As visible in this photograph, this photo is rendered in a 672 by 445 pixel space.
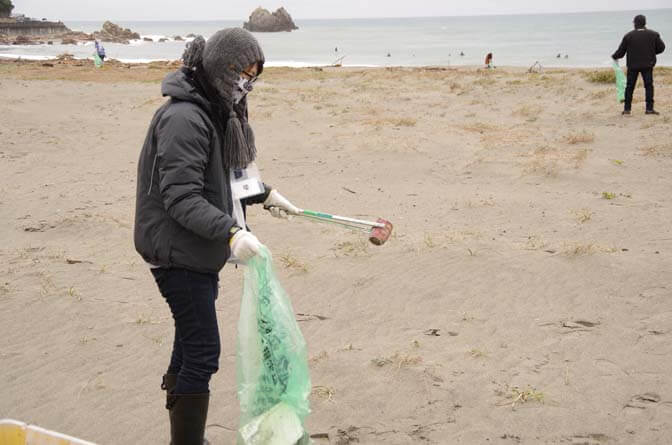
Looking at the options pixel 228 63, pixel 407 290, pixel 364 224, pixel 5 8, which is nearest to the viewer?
pixel 228 63

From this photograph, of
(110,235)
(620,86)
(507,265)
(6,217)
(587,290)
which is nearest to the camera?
(587,290)

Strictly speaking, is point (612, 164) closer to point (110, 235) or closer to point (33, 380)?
point (110, 235)

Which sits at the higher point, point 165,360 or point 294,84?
point 294,84

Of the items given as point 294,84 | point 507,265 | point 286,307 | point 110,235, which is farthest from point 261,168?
point 294,84

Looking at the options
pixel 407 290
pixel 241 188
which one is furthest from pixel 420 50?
pixel 241 188

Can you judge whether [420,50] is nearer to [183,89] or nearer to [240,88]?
[240,88]

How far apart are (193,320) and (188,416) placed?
383mm

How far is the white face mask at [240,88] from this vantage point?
238 centimetres

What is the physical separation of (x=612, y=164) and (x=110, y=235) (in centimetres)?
572

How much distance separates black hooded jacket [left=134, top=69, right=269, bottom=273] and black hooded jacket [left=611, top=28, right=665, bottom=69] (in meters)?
10.2

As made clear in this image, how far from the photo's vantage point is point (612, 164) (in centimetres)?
834

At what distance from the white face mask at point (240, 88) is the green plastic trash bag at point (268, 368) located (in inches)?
21.9

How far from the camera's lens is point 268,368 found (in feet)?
8.21

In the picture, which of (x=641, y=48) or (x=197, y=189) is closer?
(x=197, y=189)
